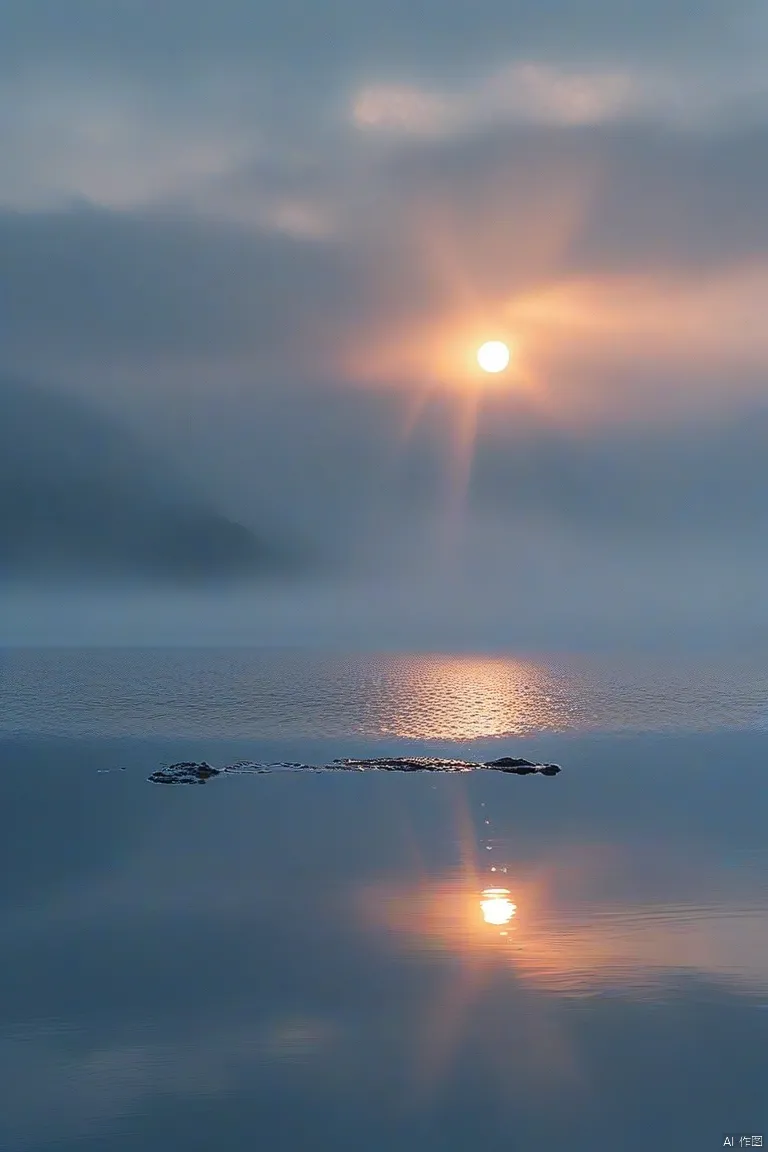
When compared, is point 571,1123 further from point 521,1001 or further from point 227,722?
point 227,722

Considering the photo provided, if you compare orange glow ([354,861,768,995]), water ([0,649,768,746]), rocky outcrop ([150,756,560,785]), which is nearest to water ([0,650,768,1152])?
orange glow ([354,861,768,995])

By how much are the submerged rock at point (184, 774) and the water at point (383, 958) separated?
1.23 meters

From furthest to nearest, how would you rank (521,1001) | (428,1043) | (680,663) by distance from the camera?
1. (680,663)
2. (521,1001)
3. (428,1043)

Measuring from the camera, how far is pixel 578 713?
7450 centimetres

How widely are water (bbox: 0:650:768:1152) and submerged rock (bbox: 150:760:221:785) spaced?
1.23 m

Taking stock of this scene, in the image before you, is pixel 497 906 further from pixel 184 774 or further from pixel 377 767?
pixel 377 767

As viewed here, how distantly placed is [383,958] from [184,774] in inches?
944

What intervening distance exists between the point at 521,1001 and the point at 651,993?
7.56 feet

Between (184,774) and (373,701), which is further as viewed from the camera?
(373,701)

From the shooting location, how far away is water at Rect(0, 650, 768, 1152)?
15766mm

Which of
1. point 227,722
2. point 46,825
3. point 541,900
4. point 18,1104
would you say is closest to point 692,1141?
point 18,1104

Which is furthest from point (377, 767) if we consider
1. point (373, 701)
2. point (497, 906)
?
point (373, 701)

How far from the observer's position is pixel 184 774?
4475 centimetres

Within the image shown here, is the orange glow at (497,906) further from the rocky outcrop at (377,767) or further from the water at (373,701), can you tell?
the water at (373,701)
